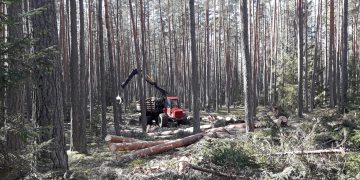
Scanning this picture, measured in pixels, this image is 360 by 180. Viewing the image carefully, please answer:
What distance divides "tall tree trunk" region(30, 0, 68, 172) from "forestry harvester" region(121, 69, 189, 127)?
1196cm

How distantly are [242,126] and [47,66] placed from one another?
1163 cm

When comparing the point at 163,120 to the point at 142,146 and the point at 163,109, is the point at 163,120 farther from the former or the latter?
the point at 142,146

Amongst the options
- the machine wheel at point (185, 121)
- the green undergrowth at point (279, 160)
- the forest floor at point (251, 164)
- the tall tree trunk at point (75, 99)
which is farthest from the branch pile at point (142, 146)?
the machine wheel at point (185, 121)

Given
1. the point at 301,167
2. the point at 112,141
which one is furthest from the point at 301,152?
the point at 112,141

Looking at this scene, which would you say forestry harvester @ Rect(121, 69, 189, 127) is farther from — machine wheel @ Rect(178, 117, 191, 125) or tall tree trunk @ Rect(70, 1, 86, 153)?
tall tree trunk @ Rect(70, 1, 86, 153)

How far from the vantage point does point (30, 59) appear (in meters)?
5.51

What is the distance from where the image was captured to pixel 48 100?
6535 millimetres

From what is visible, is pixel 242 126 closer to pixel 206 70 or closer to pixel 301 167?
pixel 301 167

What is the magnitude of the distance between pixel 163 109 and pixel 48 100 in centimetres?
1441

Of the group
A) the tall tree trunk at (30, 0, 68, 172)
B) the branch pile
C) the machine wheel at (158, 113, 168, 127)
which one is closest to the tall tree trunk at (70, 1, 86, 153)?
A: the branch pile

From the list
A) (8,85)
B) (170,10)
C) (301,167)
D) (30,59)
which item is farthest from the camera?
(170,10)

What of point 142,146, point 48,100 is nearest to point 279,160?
point 48,100

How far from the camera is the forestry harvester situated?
19.4 metres

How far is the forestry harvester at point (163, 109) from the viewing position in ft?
63.8
